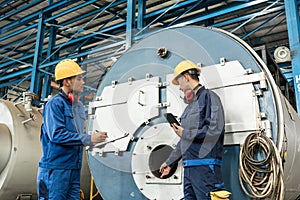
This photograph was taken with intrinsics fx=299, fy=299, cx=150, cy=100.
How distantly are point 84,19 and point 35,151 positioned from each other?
4303 millimetres

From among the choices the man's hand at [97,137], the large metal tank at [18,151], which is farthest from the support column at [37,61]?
the man's hand at [97,137]

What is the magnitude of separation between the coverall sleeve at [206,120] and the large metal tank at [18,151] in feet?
5.28

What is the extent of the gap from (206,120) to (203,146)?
0.39 ft

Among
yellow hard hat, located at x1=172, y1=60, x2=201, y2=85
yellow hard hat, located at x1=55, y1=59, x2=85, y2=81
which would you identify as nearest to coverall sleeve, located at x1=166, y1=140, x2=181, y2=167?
yellow hard hat, located at x1=172, y1=60, x2=201, y2=85

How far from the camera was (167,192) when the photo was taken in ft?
5.04

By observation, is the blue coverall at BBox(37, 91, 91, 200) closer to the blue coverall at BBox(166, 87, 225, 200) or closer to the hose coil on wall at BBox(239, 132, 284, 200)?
the blue coverall at BBox(166, 87, 225, 200)

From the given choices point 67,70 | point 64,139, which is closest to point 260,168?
point 64,139

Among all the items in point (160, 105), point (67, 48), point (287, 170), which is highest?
point (67, 48)

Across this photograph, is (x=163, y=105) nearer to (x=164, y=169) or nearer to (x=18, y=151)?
(x=164, y=169)

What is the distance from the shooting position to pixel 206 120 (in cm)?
138

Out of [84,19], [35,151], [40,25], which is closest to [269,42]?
[84,19]

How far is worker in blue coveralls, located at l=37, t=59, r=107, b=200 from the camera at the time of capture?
1594 mm

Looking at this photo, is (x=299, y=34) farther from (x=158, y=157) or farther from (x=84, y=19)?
(x=84, y=19)

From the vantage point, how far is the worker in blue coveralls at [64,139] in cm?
159
